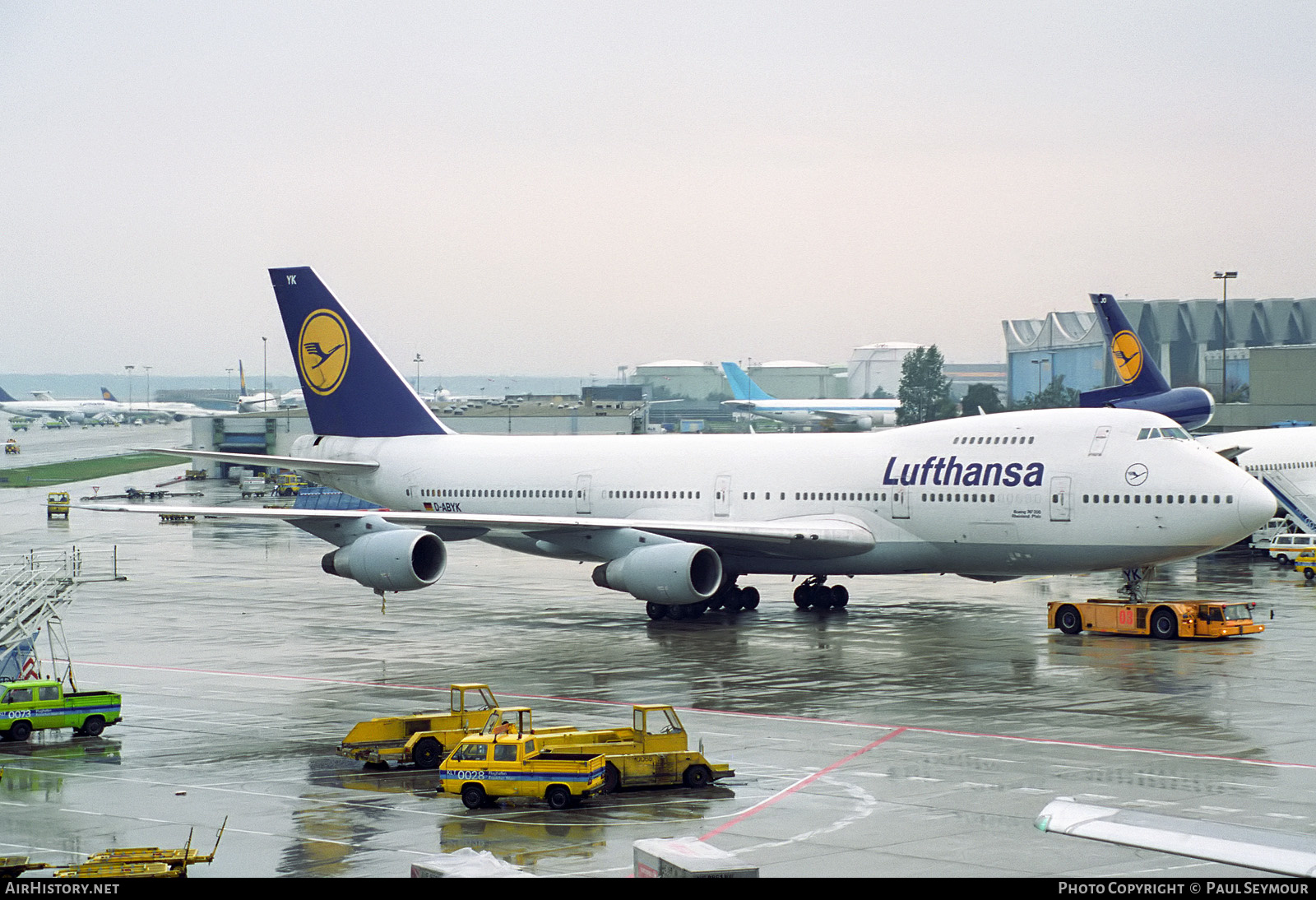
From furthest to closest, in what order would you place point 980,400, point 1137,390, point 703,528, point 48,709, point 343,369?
1. point 980,400
2. point 1137,390
3. point 343,369
4. point 703,528
5. point 48,709

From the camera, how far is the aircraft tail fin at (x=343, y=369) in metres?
52.7

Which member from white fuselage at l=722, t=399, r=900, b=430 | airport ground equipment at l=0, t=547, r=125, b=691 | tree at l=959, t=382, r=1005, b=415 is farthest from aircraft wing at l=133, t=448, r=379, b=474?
white fuselage at l=722, t=399, r=900, b=430

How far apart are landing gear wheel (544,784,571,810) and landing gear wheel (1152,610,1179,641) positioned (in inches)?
869

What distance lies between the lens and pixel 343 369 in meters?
52.8

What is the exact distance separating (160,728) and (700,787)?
35.6 ft

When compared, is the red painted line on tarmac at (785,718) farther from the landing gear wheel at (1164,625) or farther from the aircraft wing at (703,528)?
→ the landing gear wheel at (1164,625)

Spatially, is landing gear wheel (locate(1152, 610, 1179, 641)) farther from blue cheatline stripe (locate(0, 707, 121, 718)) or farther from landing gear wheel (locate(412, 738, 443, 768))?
blue cheatline stripe (locate(0, 707, 121, 718))

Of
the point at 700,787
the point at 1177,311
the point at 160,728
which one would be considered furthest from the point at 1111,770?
the point at 1177,311

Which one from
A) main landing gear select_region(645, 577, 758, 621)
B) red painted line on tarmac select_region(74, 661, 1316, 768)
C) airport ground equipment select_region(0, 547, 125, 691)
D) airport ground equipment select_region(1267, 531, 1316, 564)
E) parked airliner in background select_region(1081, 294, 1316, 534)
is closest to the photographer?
red painted line on tarmac select_region(74, 661, 1316, 768)

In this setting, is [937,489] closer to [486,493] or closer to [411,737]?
[486,493]

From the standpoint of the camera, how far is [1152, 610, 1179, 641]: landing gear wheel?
127 feet

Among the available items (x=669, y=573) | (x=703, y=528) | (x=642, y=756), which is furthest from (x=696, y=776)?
(x=703, y=528)

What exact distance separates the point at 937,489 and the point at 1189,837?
2985cm

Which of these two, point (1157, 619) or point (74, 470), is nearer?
point (1157, 619)
